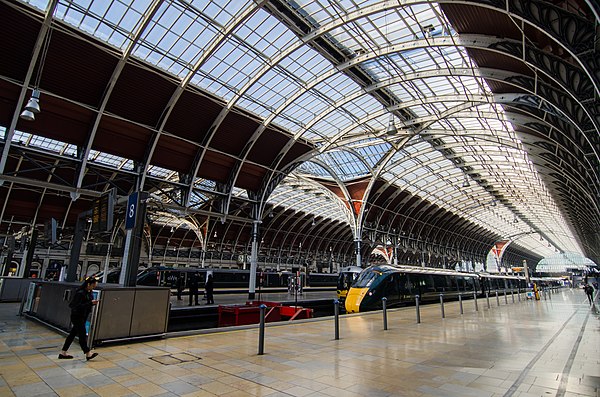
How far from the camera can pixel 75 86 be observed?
59.4 ft

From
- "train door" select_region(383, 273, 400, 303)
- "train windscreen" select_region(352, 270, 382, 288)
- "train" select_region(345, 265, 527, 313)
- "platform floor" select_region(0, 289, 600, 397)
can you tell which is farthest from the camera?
"train door" select_region(383, 273, 400, 303)

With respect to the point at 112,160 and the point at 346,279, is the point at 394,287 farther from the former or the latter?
the point at 112,160

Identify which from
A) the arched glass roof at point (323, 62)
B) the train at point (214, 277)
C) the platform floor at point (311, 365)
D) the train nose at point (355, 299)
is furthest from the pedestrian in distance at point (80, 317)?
the train nose at point (355, 299)

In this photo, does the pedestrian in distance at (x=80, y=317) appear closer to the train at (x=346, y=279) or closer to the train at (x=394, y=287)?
the train at (x=394, y=287)

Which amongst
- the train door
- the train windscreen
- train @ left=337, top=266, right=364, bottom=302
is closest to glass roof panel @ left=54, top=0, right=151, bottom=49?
the train windscreen

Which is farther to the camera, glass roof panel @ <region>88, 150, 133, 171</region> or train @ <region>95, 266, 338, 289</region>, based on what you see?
glass roof panel @ <region>88, 150, 133, 171</region>

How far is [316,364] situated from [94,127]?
19225 mm

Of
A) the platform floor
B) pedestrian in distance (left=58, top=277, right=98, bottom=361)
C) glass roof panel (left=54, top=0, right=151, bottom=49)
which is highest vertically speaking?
glass roof panel (left=54, top=0, right=151, bottom=49)

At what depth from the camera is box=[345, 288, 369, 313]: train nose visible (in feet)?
72.3

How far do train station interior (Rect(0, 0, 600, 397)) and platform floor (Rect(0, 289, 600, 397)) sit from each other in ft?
0.23

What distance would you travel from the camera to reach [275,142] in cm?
2762

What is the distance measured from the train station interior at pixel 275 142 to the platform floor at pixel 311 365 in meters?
0.07

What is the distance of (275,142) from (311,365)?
22.4 metres

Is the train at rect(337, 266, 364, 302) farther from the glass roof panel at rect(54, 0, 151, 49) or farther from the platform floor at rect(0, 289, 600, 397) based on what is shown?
the glass roof panel at rect(54, 0, 151, 49)
